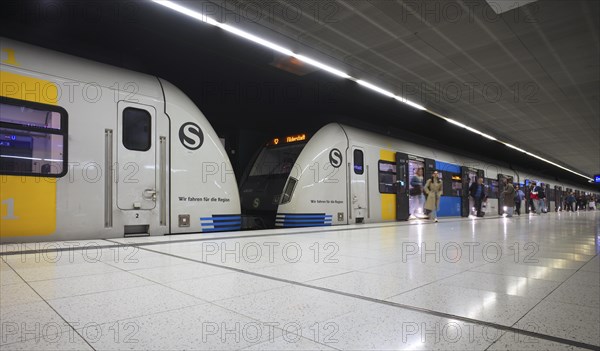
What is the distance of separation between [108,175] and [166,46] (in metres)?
3.17

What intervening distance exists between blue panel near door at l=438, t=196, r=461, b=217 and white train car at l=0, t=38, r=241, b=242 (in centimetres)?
925

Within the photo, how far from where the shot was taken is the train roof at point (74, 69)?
4.54 m

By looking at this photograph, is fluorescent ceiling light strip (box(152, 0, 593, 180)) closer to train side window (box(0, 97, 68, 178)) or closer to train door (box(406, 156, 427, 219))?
train door (box(406, 156, 427, 219))

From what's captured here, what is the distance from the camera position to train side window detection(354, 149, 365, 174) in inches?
361

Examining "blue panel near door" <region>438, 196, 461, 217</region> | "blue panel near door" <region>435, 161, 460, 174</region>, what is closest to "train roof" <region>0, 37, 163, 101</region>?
"blue panel near door" <region>435, 161, 460, 174</region>

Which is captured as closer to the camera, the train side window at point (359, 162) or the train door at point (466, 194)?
the train side window at point (359, 162)

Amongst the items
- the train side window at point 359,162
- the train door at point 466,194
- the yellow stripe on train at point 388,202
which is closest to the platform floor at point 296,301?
the train side window at point 359,162

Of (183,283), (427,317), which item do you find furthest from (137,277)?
(427,317)

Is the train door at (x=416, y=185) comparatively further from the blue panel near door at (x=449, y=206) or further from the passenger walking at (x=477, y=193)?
the passenger walking at (x=477, y=193)

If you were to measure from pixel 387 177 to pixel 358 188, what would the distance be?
1.45m

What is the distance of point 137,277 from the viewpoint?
2629mm

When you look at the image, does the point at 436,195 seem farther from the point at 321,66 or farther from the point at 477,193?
the point at 321,66

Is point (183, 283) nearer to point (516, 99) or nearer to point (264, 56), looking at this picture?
point (264, 56)

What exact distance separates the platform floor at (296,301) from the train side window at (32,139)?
1.23 meters
